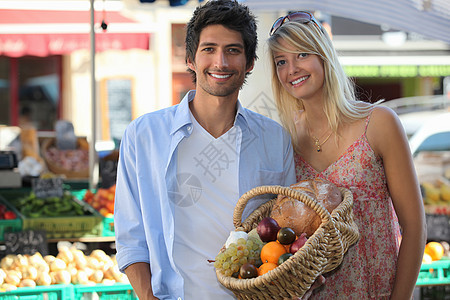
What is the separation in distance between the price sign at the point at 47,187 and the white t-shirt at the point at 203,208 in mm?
2800

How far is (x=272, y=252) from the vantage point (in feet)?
5.99

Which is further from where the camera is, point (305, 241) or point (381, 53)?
point (381, 53)

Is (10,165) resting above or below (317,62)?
below

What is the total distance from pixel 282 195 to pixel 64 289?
1662mm

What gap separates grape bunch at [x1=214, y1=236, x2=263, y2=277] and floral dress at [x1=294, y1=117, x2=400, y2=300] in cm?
48

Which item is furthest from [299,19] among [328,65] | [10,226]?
[10,226]

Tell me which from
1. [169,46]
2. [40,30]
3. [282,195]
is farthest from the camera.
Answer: [169,46]

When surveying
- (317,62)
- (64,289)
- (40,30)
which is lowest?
(64,289)

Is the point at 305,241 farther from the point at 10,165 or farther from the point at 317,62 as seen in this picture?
the point at 10,165

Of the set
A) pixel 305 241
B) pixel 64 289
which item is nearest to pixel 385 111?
pixel 305 241

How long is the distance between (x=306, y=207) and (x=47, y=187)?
3181 mm

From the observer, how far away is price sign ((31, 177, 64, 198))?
464 cm

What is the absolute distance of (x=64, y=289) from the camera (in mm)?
3207

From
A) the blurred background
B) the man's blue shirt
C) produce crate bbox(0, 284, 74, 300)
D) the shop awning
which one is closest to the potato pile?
produce crate bbox(0, 284, 74, 300)
